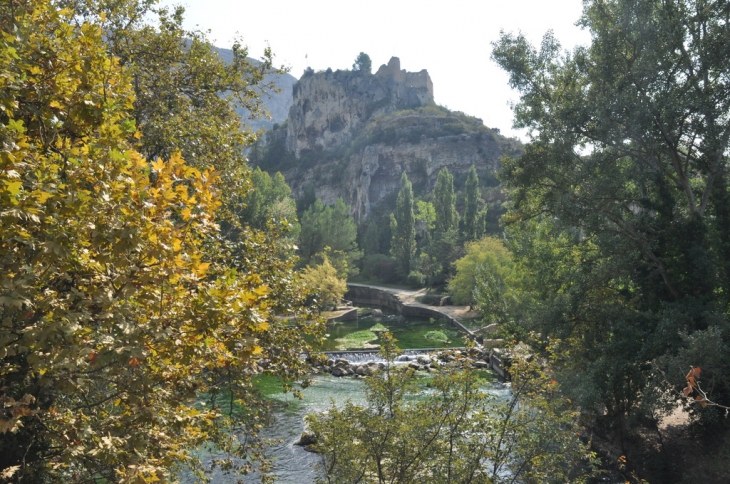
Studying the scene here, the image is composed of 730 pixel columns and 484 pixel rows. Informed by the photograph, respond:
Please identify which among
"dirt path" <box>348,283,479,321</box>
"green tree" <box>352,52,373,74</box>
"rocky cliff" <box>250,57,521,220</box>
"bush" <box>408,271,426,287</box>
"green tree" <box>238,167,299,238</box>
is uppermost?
"green tree" <box>352,52,373,74</box>

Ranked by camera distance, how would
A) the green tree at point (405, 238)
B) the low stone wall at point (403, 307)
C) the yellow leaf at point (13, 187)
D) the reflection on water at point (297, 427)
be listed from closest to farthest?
the yellow leaf at point (13, 187) < the reflection on water at point (297, 427) < the low stone wall at point (403, 307) < the green tree at point (405, 238)

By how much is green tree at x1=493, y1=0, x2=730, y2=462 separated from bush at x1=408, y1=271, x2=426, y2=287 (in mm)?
33702

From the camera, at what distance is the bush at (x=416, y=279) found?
46.3 meters

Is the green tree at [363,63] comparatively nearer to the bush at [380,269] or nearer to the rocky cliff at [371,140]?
the rocky cliff at [371,140]

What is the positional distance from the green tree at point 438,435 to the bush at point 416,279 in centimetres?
3950

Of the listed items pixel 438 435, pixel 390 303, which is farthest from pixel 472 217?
pixel 438 435


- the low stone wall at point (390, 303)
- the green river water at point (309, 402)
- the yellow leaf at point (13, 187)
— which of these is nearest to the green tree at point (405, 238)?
the low stone wall at point (390, 303)

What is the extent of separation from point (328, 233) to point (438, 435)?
4091cm

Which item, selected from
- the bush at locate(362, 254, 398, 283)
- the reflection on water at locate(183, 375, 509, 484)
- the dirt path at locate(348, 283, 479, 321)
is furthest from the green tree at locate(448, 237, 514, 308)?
the bush at locate(362, 254, 398, 283)

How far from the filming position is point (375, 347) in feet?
81.1

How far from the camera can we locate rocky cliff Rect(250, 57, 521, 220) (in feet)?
270

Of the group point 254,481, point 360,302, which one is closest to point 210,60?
point 254,481

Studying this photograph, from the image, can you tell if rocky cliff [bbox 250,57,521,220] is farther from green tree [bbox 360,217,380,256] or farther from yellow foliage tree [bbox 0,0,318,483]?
yellow foliage tree [bbox 0,0,318,483]

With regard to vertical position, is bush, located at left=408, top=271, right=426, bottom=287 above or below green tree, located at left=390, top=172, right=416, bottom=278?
below
